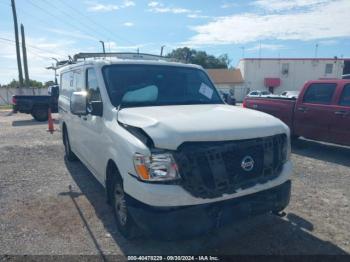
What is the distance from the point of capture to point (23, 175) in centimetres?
630

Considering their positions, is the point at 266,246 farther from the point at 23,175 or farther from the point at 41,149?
the point at 41,149

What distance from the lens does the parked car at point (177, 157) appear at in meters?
2.89

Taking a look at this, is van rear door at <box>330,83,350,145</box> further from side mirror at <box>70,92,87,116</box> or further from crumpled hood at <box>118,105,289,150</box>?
side mirror at <box>70,92,87,116</box>

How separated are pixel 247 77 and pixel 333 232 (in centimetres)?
4672

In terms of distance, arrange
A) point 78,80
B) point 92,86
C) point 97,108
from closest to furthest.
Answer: point 97,108 < point 92,86 < point 78,80

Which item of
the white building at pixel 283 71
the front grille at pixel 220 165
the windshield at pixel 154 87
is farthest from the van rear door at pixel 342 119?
the white building at pixel 283 71

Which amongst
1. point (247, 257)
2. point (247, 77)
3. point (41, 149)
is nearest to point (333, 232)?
point (247, 257)

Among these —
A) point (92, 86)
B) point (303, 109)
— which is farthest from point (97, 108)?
point (303, 109)

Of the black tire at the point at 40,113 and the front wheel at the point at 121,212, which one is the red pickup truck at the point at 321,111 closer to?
the front wheel at the point at 121,212

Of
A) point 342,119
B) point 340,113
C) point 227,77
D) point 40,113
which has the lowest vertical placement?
point 40,113

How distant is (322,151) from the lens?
27.1ft

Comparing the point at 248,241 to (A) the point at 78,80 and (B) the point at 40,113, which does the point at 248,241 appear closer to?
(A) the point at 78,80

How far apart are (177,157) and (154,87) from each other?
5.66ft

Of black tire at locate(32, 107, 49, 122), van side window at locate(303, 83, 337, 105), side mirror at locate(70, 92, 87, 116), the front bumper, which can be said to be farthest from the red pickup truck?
black tire at locate(32, 107, 49, 122)
